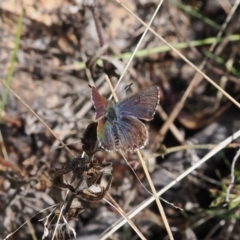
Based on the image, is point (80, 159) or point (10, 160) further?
point (10, 160)

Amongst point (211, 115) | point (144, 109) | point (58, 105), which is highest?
point (144, 109)

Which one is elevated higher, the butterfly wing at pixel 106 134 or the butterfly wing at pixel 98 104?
the butterfly wing at pixel 98 104

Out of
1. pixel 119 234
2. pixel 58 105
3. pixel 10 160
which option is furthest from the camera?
pixel 58 105

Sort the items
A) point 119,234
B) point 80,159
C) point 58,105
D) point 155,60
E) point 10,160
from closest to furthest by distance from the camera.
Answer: point 80,159 < point 119,234 < point 10,160 < point 58,105 < point 155,60

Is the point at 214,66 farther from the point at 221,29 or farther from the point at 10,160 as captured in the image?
the point at 10,160

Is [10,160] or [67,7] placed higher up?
[67,7]

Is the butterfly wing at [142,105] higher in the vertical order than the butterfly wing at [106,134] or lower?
higher

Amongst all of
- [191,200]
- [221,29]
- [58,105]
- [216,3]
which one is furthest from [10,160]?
[216,3]
